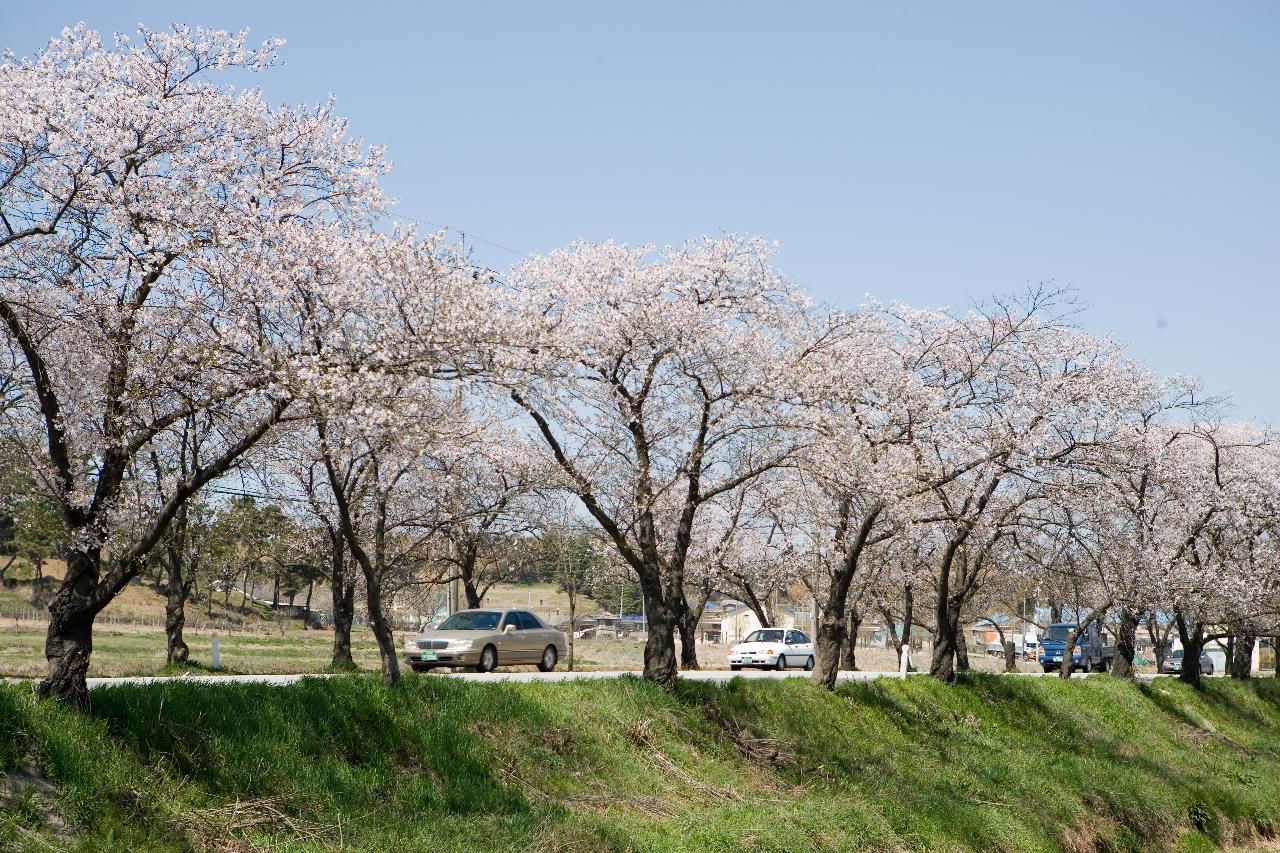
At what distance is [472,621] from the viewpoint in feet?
83.8

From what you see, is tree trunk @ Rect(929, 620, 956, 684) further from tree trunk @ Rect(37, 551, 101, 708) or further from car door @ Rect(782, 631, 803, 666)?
tree trunk @ Rect(37, 551, 101, 708)

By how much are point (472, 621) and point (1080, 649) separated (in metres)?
30.3

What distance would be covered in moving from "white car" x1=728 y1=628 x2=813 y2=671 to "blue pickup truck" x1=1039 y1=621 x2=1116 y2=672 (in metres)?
15.2

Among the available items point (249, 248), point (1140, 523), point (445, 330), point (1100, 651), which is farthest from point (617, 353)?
point (1100, 651)

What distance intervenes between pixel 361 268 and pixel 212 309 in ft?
5.76

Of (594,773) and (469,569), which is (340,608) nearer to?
(469,569)

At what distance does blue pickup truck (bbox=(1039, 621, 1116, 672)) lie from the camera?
154 ft

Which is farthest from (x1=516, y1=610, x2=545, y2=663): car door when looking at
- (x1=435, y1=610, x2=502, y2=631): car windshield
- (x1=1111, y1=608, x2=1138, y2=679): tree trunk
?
(x1=1111, y1=608, x2=1138, y2=679): tree trunk

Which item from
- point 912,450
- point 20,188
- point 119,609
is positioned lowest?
point 119,609

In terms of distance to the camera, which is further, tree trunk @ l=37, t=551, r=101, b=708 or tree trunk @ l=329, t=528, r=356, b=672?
tree trunk @ l=329, t=528, r=356, b=672

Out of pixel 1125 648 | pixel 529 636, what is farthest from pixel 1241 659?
pixel 529 636

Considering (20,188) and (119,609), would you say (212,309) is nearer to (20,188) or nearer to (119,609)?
(20,188)

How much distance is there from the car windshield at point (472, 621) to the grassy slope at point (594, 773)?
23.3 ft

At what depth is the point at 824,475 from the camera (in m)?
19.5
